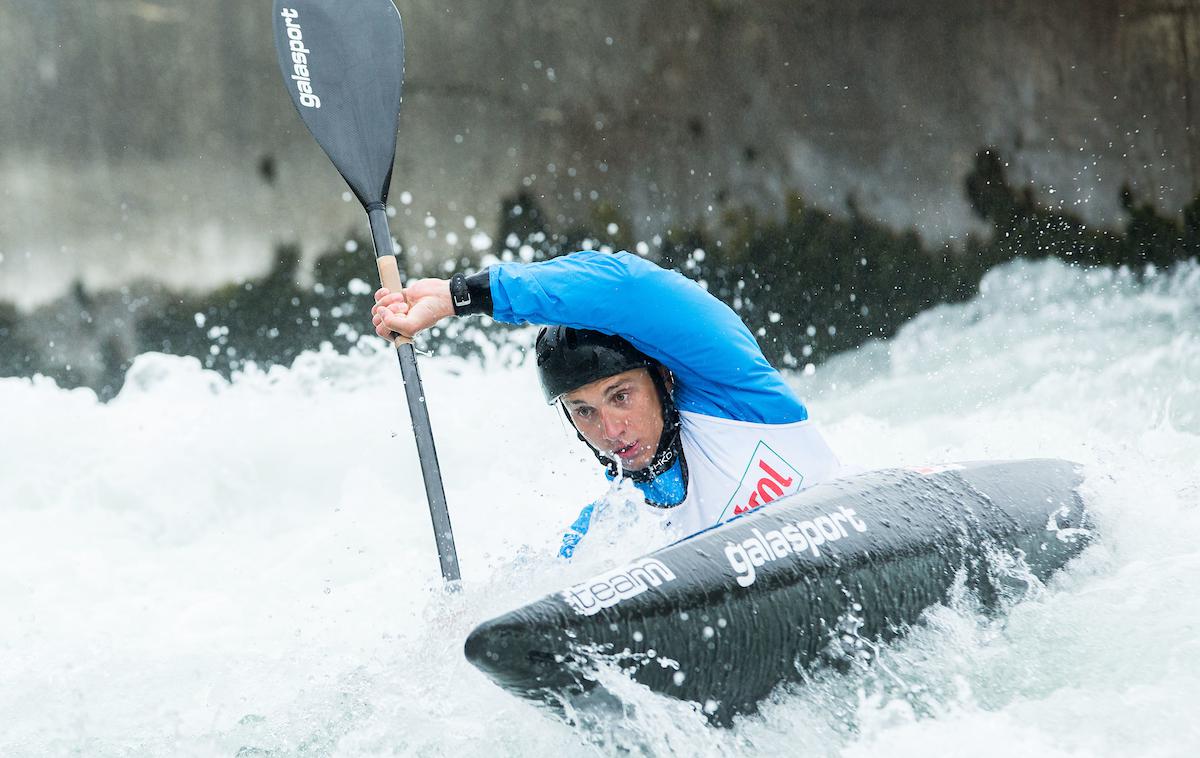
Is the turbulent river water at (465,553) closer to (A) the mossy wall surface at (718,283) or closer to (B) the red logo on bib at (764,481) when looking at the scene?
(A) the mossy wall surface at (718,283)

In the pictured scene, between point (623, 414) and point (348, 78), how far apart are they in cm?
120

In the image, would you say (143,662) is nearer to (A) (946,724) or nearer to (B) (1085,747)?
(A) (946,724)

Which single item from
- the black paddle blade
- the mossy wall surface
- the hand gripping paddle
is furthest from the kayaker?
the mossy wall surface

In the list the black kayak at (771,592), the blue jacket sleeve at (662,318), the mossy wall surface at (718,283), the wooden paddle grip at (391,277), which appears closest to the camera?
the black kayak at (771,592)

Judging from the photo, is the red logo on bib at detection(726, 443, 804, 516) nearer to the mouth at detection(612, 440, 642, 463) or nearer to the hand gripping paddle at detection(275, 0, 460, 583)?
the mouth at detection(612, 440, 642, 463)

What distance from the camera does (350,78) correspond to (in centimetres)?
292

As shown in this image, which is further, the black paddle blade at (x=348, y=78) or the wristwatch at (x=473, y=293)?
the black paddle blade at (x=348, y=78)

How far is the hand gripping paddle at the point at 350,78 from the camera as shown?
9.25 feet

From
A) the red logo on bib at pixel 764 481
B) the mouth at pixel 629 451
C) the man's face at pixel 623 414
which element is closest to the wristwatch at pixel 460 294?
the man's face at pixel 623 414

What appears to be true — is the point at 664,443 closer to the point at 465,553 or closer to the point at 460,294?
the point at 460,294

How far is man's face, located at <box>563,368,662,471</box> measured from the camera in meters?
2.42

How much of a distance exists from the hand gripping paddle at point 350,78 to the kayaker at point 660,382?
0.47m

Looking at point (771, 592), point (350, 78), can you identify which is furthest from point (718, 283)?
point (771, 592)

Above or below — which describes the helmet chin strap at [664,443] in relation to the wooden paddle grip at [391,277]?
below
